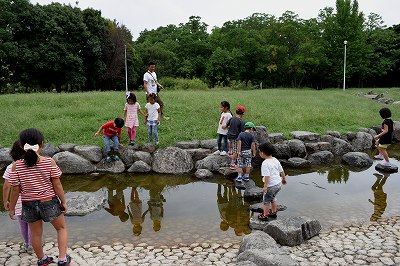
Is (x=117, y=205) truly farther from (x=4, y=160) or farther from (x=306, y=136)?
(x=306, y=136)

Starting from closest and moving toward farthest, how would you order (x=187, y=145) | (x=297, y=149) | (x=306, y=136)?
(x=187, y=145) → (x=297, y=149) → (x=306, y=136)

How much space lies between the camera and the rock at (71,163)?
9922 millimetres

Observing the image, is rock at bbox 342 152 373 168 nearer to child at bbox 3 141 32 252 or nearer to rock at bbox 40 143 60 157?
rock at bbox 40 143 60 157

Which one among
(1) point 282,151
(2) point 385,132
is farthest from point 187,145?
(2) point 385,132

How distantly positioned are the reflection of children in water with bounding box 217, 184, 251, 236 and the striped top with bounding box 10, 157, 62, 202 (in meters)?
3.39

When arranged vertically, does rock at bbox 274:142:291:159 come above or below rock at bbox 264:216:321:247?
above

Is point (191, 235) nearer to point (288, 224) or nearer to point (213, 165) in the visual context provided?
point (288, 224)

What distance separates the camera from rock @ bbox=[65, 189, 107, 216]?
23.5 ft

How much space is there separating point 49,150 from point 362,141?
11196mm

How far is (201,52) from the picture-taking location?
48375mm

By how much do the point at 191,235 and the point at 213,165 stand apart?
4134 millimetres

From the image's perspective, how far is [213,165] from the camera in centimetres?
1026

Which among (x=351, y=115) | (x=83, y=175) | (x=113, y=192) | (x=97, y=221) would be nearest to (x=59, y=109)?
(x=83, y=175)

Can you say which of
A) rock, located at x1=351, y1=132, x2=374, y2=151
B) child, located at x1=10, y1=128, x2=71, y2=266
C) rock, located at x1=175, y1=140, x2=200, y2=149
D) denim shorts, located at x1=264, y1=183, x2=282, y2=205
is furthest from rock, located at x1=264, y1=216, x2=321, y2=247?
rock, located at x1=351, y1=132, x2=374, y2=151
